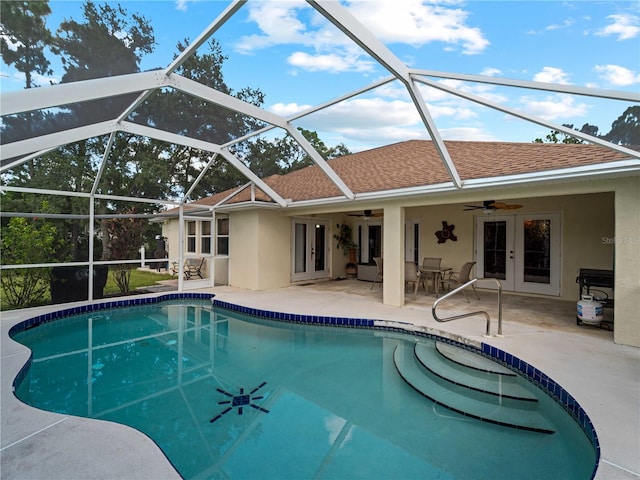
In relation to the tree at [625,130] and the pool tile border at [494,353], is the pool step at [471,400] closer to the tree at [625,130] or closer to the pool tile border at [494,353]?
the pool tile border at [494,353]

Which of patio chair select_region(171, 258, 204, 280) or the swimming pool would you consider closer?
the swimming pool

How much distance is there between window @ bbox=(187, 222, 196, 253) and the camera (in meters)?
14.8

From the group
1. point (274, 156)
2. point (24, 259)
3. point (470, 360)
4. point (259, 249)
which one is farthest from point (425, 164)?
point (274, 156)

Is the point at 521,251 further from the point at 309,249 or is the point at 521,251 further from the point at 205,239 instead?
the point at 205,239

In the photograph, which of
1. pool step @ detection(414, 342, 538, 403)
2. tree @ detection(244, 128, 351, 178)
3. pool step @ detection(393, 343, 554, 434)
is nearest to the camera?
pool step @ detection(393, 343, 554, 434)

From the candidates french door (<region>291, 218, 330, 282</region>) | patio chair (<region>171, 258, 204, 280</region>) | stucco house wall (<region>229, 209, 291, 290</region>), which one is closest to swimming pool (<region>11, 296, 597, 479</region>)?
stucco house wall (<region>229, 209, 291, 290</region>)

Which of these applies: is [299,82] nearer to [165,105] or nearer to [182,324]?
[165,105]

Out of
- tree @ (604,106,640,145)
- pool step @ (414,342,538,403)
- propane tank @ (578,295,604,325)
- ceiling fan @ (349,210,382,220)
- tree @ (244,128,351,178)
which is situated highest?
tree @ (244,128,351,178)

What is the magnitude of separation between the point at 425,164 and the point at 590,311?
17.7 ft

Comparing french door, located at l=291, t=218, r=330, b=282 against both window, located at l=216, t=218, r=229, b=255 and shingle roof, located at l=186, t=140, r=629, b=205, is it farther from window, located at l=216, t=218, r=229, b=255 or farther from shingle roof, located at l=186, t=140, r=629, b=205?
window, located at l=216, t=218, r=229, b=255

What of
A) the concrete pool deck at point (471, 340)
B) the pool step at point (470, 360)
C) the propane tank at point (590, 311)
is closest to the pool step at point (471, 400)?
the pool step at point (470, 360)

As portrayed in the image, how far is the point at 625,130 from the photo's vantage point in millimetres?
5098

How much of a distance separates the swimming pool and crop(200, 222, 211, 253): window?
22.7ft

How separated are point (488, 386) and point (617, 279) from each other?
3012mm
